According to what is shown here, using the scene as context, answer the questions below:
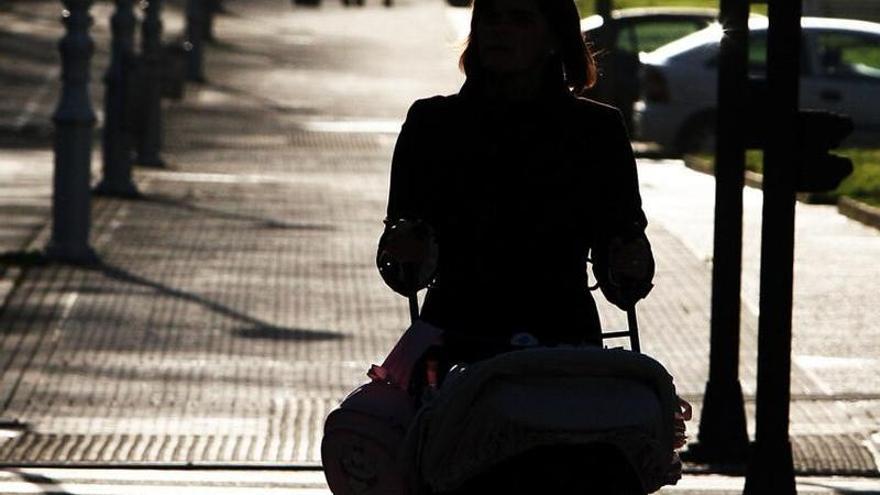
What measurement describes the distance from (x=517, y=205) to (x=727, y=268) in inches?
183

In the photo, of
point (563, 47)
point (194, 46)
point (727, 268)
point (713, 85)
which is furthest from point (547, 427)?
point (194, 46)

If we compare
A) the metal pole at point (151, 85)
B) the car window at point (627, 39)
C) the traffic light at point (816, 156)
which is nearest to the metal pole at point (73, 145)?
the metal pole at point (151, 85)

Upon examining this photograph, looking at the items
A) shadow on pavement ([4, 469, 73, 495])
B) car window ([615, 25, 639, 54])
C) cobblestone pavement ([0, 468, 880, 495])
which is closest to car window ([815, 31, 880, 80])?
car window ([615, 25, 639, 54])

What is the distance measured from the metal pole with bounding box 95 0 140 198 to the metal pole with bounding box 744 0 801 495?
12.8 m

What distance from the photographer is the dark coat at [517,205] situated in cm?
525

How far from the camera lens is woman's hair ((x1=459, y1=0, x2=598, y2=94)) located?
5.45 meters

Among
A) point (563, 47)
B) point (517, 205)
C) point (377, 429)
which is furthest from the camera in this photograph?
point (563, 47)

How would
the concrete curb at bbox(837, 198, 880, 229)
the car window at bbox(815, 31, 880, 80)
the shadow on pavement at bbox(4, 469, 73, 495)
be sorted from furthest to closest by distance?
the car window at bbox(815, 31, 880, 80) → the concrete curb at bbox(837, 198, 880, 229) → the shadow on pavement at bbox(4, 469, 73, 495)

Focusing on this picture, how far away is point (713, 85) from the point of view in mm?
24969

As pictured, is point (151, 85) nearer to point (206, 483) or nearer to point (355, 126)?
point (355, 126)

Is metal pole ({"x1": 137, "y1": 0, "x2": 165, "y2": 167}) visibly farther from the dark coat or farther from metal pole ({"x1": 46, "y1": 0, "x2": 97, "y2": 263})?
the dark coat

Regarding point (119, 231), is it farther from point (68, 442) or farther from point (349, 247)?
point (68, 442)

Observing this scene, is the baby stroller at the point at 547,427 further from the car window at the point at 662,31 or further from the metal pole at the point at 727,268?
the car window at the point at 662,31

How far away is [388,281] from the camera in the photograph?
5.42 metres
